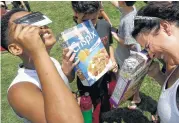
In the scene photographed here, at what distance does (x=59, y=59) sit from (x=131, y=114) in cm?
250

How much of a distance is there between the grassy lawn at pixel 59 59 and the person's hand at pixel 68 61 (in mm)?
2162

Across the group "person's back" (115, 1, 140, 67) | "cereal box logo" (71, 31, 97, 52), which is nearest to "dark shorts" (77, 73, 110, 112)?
"person's back" (115, 1, 140, 67)

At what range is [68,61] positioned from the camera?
8.27 ft

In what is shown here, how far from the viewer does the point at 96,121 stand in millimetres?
3721

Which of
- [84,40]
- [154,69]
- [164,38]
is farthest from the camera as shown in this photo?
Result: [154,69]

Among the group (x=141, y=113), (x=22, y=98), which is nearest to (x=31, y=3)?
(x=141, y=113)

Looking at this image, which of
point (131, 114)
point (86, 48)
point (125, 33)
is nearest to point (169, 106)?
point (86, 48)

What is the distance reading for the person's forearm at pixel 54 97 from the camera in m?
1.71

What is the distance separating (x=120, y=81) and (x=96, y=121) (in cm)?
135

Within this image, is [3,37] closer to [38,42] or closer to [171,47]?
[38,42]

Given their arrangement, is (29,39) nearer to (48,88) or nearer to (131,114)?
(48,88)

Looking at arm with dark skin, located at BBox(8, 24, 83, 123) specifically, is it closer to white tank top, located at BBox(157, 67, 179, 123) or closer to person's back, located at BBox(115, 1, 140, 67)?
white tank top, located at BBox(157, 67, 179, 123)

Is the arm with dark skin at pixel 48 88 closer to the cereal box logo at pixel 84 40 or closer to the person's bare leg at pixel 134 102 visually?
the cereal box logo at pixel 84 40

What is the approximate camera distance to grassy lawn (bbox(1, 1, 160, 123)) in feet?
15.1
